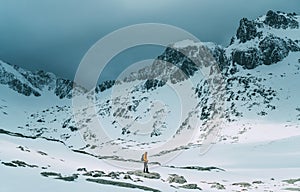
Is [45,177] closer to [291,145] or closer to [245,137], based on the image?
[291,145]

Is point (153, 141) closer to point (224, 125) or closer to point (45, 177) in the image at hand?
point (224, 125)

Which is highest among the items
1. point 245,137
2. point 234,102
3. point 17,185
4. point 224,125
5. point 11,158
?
point 234,102

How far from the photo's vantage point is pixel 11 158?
963 inches

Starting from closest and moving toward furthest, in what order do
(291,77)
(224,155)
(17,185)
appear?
(17,185) < (224,155) < (291,77)

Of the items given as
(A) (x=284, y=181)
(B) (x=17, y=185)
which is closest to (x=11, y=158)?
(B) (x=17, y=185)

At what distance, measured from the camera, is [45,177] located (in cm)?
2012

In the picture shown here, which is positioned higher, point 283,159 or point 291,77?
point 291,77

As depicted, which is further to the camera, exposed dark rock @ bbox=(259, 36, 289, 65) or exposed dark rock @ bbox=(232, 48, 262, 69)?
exposed dark rock @ bbox=(259, 36, 289, 65)

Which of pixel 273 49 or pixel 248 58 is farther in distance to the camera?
pixel 273 49

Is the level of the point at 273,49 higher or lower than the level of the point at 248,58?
higher

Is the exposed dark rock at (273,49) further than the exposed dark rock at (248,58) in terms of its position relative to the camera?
Yes

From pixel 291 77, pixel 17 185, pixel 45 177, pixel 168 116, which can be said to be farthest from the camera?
pixel 168 116

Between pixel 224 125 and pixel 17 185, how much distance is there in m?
119

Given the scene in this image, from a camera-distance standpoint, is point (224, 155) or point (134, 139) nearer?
point (224, 155)
